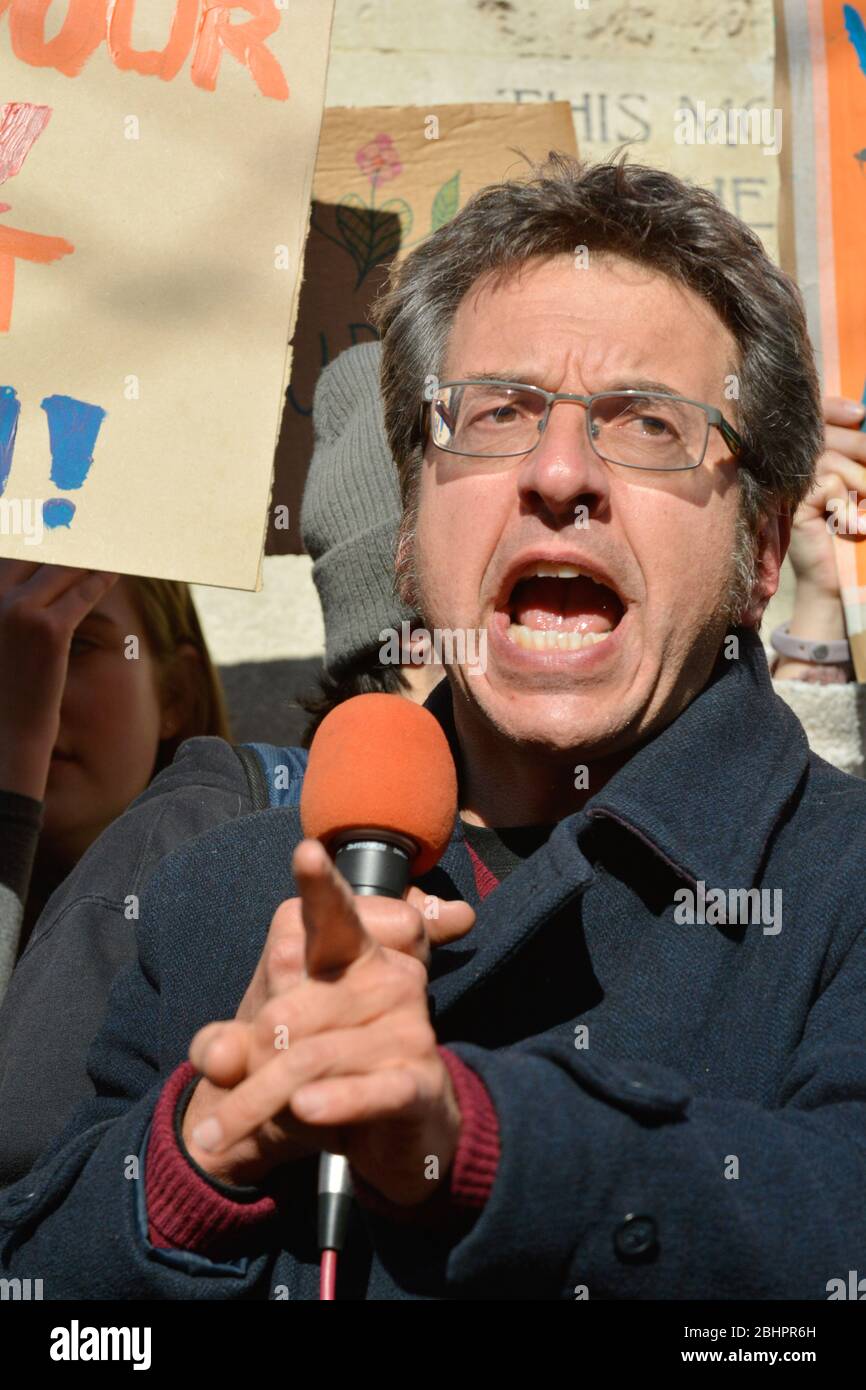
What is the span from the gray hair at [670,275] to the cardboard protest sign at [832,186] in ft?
1.69

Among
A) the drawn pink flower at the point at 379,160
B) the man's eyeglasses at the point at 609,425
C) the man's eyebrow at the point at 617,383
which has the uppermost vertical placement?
the drawn pink flower at the point at 379,160

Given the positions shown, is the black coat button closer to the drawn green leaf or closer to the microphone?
the microphone

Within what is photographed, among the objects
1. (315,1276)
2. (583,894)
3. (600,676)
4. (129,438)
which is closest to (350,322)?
(129,438)

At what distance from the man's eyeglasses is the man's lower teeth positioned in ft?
0.74

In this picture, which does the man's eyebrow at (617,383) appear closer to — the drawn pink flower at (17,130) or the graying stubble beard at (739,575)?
the graying stubble beard at (739,575)

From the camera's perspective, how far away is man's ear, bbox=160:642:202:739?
311 cm

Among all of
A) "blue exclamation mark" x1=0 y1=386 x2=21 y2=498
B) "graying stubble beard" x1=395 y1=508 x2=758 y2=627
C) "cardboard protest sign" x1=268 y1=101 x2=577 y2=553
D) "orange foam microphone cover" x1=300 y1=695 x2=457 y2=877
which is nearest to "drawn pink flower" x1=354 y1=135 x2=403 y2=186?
"cardboard protest sign" x1=268 y1=101 x2=577 y2=553

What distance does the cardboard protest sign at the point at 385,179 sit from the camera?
2.92m

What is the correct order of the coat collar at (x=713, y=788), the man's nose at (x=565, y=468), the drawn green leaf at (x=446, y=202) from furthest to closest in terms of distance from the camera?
the drawn green leaf at (x=446, y=202) → the man's nose at (x=565, y=468) → the coat collar at (x=713, y=788)

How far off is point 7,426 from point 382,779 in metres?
0.95

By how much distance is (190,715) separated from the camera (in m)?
3.12

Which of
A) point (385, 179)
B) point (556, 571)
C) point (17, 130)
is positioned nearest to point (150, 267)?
point (17, 130)

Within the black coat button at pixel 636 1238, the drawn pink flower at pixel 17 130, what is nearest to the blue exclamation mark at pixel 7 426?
the drawn pink flower at pixel 17 130

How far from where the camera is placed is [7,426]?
2.11m
